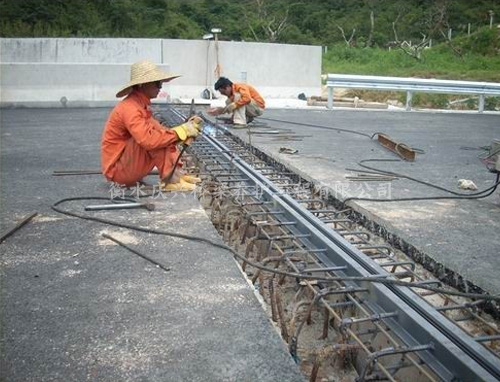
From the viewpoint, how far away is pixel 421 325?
282cm

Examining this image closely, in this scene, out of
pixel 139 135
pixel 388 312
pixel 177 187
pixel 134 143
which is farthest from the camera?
pixel 177 187

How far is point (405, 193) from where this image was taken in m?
5.91

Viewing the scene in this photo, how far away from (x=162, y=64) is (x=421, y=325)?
12825 mm

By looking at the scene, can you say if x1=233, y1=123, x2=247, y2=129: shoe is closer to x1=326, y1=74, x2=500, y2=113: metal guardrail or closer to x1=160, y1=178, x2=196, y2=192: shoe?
x1=326, y1=74, x2=500, y2=113: metal guardrail

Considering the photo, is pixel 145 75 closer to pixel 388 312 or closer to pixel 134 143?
pixel 134 143

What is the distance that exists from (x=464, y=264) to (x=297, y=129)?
22.3 ft

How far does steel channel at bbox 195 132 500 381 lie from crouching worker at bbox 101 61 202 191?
1717 mm

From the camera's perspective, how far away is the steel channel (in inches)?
98.7

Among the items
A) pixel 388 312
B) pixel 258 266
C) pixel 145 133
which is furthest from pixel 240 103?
pixel 388 312

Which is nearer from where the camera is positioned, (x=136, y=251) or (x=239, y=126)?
(x=136, y=251)

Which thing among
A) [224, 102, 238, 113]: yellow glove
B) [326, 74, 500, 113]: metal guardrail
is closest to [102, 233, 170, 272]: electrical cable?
[224, 102, 238, 113]: yellow glove

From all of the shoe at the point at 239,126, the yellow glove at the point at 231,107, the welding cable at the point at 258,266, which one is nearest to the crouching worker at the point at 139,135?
the welding cable at the point at 258,266

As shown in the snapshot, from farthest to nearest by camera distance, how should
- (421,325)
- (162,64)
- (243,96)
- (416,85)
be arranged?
(162,64) → (416,85) → (243,96) → (421,325)

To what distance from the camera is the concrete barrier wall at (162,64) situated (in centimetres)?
1367
